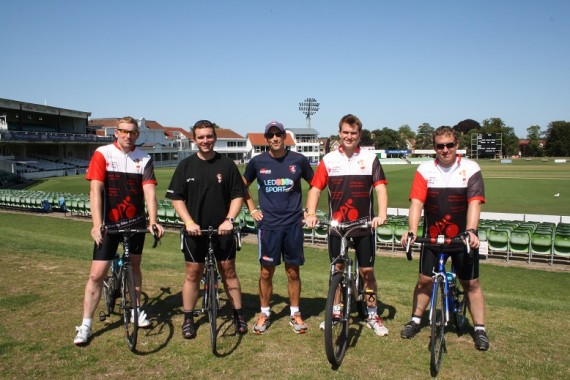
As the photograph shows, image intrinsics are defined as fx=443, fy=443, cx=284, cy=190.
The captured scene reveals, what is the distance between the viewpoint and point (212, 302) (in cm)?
464

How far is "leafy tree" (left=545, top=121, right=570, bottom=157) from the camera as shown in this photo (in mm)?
123625

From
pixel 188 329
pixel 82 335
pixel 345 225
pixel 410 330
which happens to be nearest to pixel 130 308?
pixel 82 335

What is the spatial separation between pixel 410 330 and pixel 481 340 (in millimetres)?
717

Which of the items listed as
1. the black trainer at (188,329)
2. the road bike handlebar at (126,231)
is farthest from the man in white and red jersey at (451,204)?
the road bike handlebar at (126,231)

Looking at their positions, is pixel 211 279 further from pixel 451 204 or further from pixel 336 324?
pixel 451 204

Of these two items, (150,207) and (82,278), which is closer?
(150,207)

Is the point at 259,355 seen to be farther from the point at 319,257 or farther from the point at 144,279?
the point at 319,257

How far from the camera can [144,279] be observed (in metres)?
7.20

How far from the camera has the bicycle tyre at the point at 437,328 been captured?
4.06 meters

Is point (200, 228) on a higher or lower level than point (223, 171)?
lower

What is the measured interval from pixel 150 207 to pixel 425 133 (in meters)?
171

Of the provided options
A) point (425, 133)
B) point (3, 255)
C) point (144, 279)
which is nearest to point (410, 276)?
point (144, 279)

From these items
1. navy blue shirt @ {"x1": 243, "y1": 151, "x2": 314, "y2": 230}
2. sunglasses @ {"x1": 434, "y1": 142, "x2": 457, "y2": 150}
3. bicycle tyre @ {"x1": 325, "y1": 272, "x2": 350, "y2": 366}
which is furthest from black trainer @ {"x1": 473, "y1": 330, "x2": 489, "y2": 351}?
navy blue shirt @ {"x1": 243, "y1": 151, "x2": 314, "y2": 230}

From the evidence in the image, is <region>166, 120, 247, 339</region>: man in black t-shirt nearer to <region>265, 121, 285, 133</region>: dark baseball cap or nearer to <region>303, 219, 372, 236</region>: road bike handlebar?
<region>265, 121, 285, 133</region>: dark baseball cap
